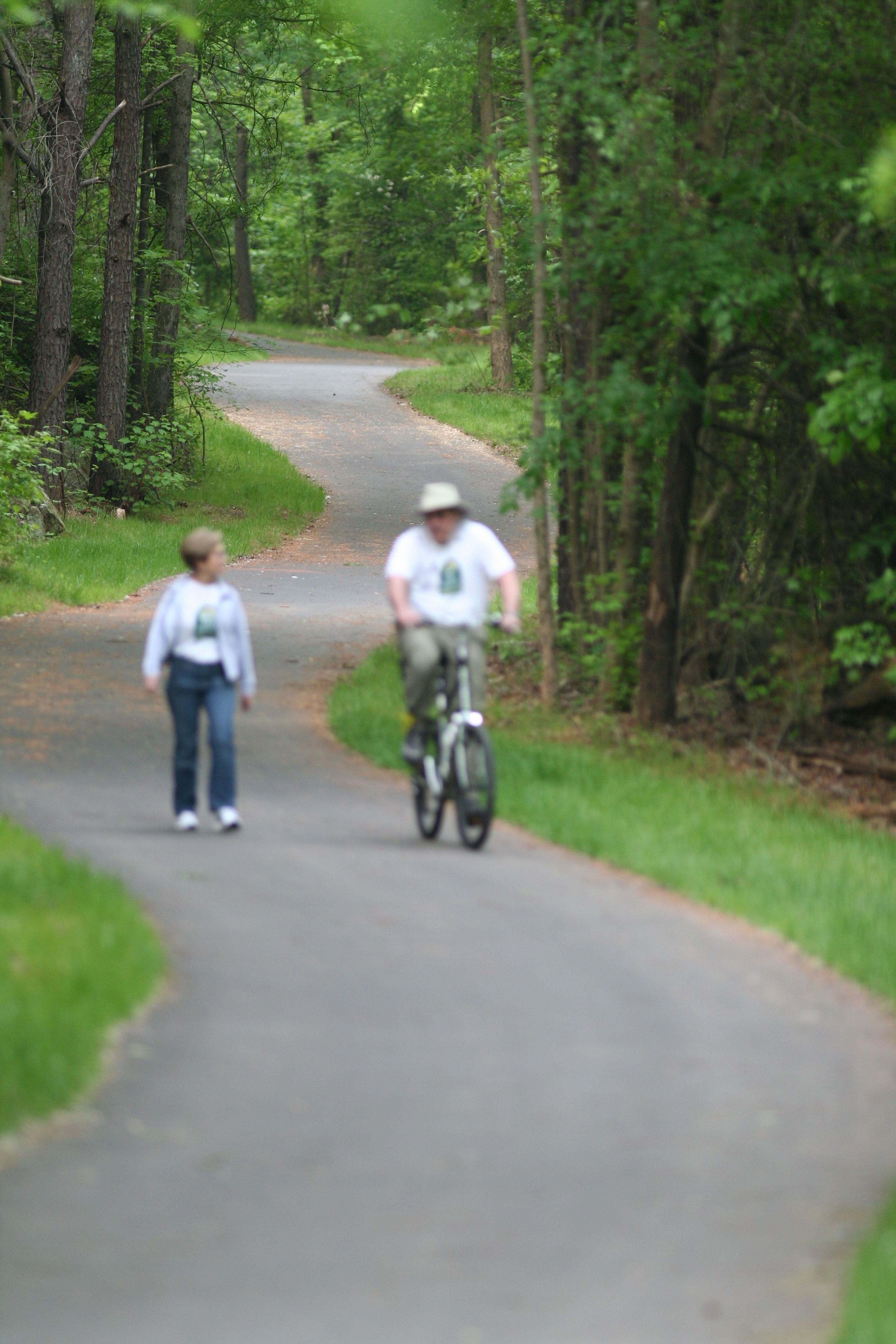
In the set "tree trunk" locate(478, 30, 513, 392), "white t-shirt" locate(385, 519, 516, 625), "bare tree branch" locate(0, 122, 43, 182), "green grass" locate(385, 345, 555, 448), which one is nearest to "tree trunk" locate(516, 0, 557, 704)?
"white t-shirt" locate(385, 519, 516, 625)

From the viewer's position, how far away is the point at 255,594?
68.2 ft

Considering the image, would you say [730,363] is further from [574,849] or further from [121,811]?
[121,811]

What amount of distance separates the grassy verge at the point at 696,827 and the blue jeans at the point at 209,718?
6.28 feet

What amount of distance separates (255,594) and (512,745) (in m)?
8.93

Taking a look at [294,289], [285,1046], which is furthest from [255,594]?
[294,289]

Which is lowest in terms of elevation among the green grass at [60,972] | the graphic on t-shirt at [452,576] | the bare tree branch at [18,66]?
the green grass at [60,972]

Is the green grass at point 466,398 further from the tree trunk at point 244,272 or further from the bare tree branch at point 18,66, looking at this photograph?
the tree trunk at point 244,272

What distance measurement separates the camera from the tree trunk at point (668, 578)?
13.1m

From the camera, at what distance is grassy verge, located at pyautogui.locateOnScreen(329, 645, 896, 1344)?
27.1 ft

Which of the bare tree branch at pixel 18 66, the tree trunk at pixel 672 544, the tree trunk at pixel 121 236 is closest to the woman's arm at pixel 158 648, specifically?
the tree trunk at pixel 672 544

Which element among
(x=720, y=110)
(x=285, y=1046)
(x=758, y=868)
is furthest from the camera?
(x=720, y=110)

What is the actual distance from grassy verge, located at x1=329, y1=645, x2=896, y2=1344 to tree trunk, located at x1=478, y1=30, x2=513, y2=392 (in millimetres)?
11408

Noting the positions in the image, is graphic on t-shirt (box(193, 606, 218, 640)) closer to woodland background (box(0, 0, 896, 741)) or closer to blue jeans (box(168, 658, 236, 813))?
blue jeans (box(168, 658, 236, 813))

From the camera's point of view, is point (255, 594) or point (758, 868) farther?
point (255, 594)
